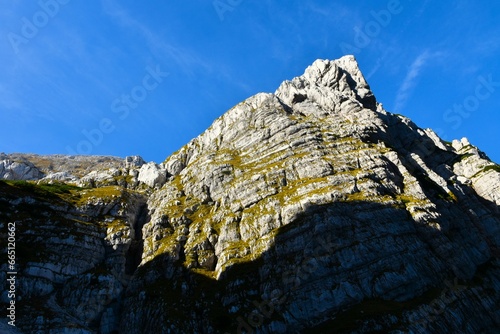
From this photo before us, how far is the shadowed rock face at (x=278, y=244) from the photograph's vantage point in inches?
2623

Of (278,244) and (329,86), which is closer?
(278,244)

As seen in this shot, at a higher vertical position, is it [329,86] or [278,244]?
[329,86]

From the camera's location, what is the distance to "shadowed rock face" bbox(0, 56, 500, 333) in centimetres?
6662

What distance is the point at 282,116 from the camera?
13025 cm

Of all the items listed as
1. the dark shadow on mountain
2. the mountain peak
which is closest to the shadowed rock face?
the dark shadow on mountain

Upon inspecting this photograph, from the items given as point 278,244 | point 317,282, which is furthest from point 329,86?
point 317,282

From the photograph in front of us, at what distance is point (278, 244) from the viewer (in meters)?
80.1

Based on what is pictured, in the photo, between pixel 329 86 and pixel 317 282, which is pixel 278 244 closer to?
pixel 317 282

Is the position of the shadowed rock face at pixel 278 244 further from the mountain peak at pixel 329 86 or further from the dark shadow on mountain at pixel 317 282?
the mountain peak at pixel 329 86

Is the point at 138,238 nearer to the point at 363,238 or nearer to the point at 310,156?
the point at 310,156

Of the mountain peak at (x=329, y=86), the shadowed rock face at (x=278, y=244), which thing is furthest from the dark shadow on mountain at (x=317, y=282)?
the mountain peak at (x=329, y=86)

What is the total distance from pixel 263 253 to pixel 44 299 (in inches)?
1877

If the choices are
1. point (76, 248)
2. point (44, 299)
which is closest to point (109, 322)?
point (44, 299)

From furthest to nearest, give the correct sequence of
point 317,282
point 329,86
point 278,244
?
point 329,86 → point 278,244 → point 317,282
